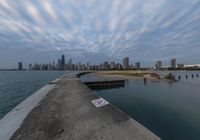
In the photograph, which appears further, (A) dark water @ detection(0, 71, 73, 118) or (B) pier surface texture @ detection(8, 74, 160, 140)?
(A) dark water @ detection(0, 71, 73, 118)

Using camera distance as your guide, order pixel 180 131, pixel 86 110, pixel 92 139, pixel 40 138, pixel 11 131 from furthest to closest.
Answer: pixel 180 131 < pixel 86 110 < pixel 11 131 < pixel 40 138 < pixel 92 139

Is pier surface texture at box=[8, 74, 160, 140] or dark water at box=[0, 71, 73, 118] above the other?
pier surface texture at box=[8, 74, 160, 140]

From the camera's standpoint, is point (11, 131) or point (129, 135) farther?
point (11, 131)

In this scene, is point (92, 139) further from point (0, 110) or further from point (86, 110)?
point (0, 110)

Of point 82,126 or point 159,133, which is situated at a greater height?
point 82,126

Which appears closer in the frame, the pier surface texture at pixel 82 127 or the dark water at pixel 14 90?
the pier surface texture at pixel 82 127

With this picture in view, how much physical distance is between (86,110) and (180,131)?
6.01 metres

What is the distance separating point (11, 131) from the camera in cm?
538

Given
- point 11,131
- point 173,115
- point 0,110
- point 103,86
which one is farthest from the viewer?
point 103,86

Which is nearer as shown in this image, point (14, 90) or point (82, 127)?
point (82, 127)

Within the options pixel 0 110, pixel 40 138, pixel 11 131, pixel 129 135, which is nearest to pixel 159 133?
pixel 129 135

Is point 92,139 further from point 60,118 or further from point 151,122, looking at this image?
point 151,122

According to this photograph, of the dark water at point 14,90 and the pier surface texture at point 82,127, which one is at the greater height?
the pier surface texture at point 82,127

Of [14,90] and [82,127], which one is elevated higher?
[82,127]
